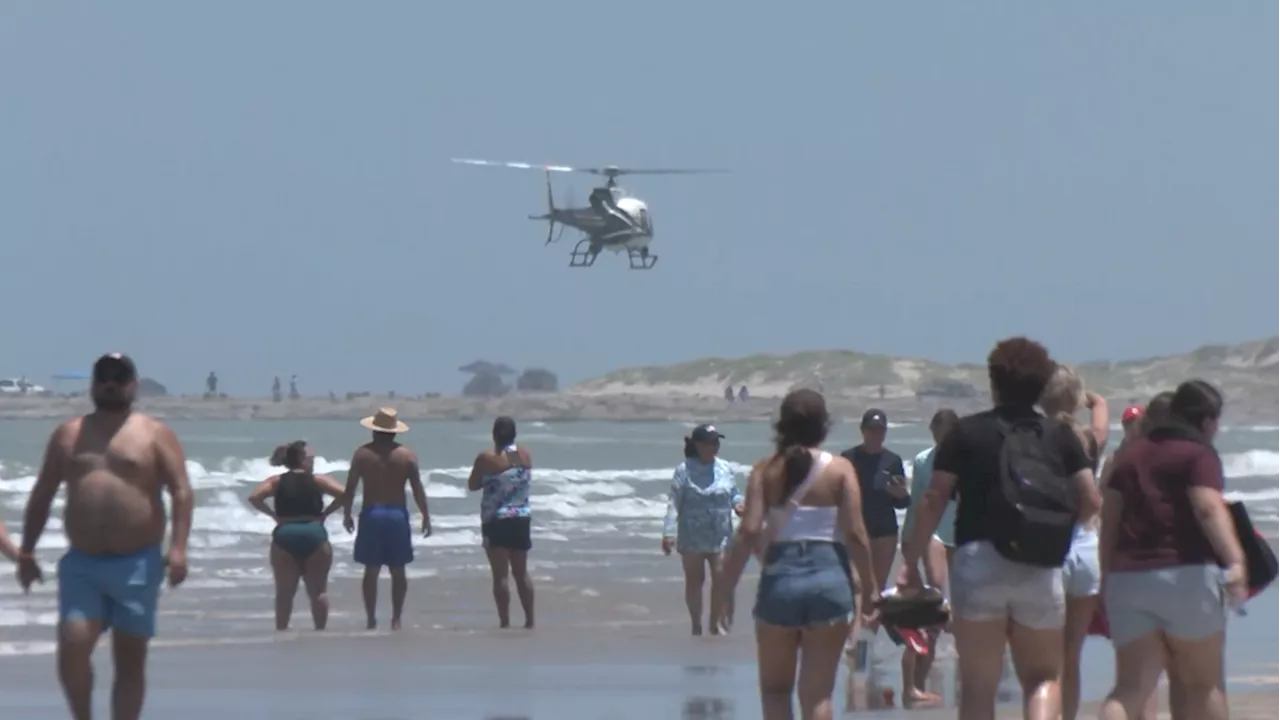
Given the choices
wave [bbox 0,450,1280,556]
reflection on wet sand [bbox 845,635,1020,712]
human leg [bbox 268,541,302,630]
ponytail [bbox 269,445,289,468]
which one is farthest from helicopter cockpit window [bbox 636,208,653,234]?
reflection on wet sand [bbox 845,635,1020,712]

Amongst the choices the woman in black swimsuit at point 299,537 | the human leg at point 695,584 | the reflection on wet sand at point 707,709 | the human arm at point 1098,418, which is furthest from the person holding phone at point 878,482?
the woman in black swimsuit at point 299,537

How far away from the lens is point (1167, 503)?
8047 millimetres

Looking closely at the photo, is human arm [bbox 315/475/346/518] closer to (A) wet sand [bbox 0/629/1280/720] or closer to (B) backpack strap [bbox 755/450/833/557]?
(A) wet sand [bbox 0/629/1280/720]

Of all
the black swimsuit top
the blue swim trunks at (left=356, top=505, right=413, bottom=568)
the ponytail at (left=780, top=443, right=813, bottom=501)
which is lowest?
the blue swim trunks at (left=356, top=505, right=413, bottom=568)

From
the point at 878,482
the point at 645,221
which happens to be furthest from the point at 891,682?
the point at 645,221

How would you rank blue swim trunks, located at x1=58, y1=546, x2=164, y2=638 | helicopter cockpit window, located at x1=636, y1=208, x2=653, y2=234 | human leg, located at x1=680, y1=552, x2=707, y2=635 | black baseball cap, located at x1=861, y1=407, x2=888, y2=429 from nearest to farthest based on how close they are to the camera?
blue swim trunks, located at x1=58, y1=546, x2=164, y2=638
black baseball cap, located at x1=861, y1=407, x2=888, y2=429
human leg, located at x1=680, y1=552, x2=707, y2=635
helicopter cockpit window, located at x1=636, y1=208, x2=653, y2=234

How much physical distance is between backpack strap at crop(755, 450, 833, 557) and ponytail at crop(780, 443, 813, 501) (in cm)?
1

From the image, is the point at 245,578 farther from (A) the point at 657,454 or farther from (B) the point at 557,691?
(A) the point at 657,454

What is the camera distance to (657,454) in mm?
74188

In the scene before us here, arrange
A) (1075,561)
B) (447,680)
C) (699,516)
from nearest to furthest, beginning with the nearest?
(1075,561) → (447,680) → (699,516)

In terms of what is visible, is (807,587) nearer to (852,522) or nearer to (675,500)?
(852,522)

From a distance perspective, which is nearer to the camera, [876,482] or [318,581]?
[876,482]

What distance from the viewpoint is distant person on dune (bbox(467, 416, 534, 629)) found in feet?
52.2

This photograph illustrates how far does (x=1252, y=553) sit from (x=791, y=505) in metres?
1.60
